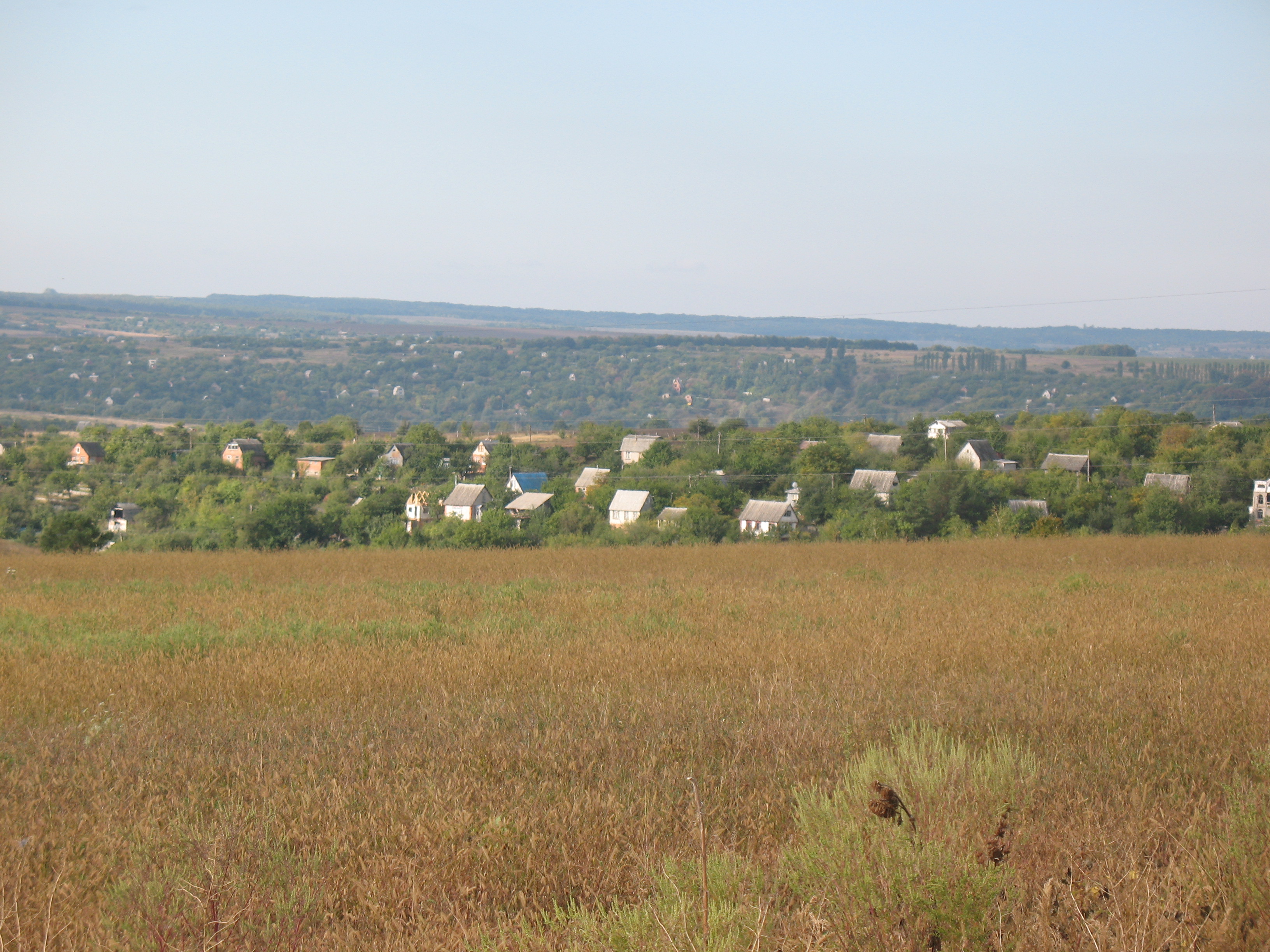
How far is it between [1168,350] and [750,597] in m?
187

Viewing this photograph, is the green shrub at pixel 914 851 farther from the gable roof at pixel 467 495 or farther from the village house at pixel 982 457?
the village house at pixel 982 457

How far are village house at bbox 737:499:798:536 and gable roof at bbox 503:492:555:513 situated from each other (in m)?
7.64

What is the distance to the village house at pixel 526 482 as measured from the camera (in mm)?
38969

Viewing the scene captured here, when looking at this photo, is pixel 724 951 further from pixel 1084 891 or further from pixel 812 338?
pixel 812 338

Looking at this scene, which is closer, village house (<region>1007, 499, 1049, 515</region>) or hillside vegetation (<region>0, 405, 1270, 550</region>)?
hillside vegetation (<region>0, 405, 1270, 550</region>)

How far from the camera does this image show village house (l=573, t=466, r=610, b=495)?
1542 inches

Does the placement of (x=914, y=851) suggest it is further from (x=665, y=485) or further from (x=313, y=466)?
(x=313, y=466)

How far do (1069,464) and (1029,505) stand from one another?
5694 millimetres

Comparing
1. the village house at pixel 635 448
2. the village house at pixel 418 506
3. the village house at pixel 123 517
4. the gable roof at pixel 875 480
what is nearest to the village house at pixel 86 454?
the village house at pixel 123 517

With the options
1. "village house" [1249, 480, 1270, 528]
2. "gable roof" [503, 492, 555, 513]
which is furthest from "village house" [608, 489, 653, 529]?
"village house" [1249, 480, 1270, 528]

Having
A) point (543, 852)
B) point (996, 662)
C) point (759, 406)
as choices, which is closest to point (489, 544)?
point (996, 662)

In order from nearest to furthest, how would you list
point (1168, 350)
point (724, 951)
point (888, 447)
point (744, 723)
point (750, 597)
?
point (724, 951) < point (744, 723) < point (750, 597) < point (888, 447) < point (1168, 350)

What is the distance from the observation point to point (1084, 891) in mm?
2711

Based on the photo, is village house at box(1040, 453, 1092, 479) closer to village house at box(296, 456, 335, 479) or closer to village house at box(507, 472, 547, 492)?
village house at box(507, 472, 547, 492)
